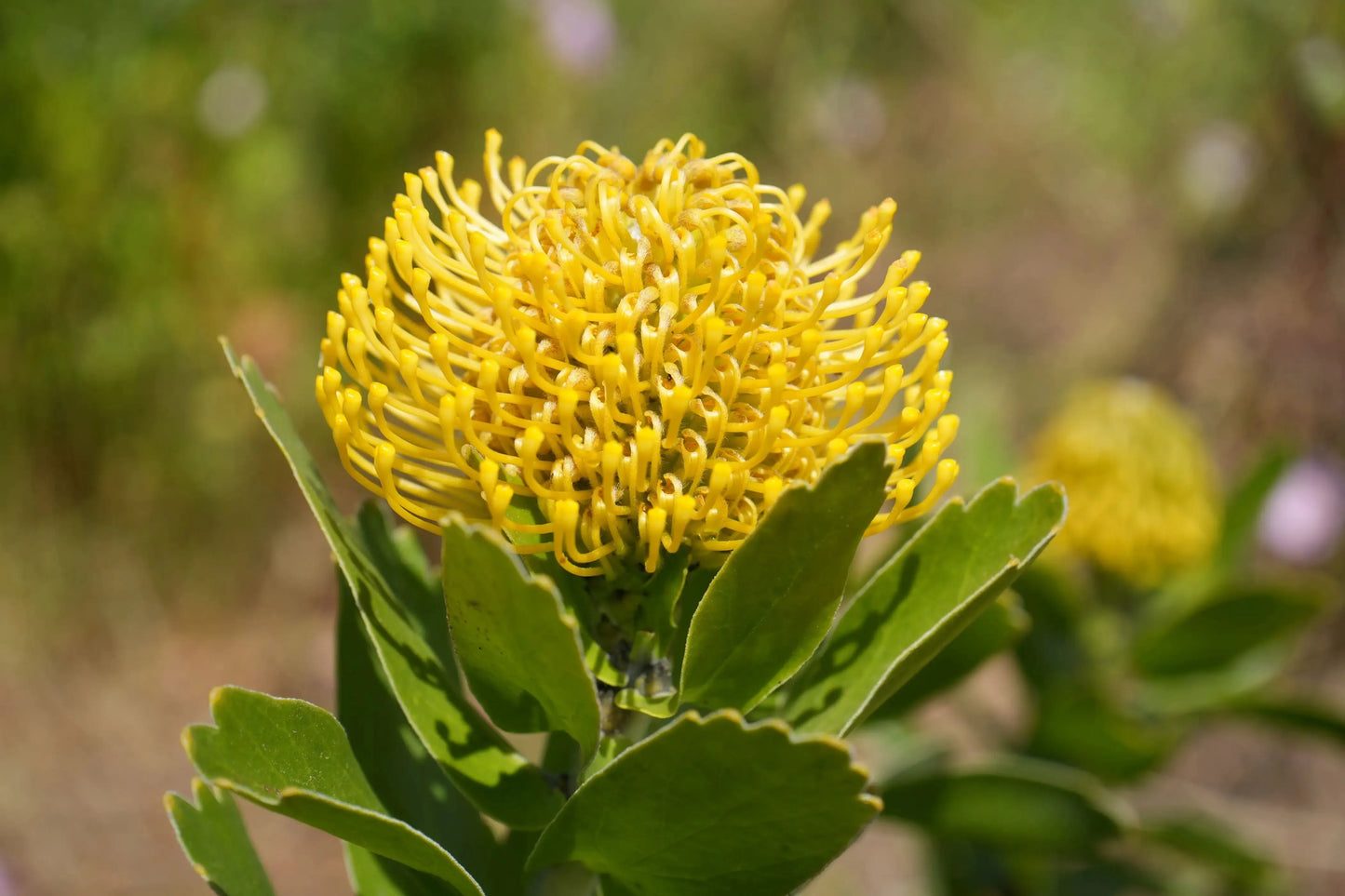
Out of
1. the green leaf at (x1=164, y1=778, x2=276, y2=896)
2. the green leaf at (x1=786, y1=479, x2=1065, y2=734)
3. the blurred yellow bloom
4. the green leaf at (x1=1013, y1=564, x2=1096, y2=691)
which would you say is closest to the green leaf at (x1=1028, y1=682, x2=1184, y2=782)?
the green leaf at (x1=1013, y1=564, x2=1096, y2=691)

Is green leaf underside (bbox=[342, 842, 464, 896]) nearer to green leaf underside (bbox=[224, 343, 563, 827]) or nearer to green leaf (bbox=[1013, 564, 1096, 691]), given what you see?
green leaf underside (bbox=[224, 343, 563, 827])

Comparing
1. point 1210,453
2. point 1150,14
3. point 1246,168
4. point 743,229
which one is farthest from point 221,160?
point 1150,14

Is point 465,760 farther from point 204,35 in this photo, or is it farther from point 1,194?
point 204,35

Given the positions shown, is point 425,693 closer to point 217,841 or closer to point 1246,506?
point 217,841

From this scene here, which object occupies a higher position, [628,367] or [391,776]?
[628,367]

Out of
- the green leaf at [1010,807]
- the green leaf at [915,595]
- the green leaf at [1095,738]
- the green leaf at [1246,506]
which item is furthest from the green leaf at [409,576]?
the green leaf at [1246,506]

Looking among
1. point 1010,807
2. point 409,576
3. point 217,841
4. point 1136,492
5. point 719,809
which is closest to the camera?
point 719,809

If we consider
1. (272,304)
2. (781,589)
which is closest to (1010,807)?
(781,589)
